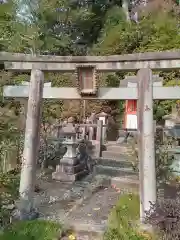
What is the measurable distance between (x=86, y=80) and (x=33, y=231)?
8.69 ft

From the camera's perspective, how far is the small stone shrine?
830 cm

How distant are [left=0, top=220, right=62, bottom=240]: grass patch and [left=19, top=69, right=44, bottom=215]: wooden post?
39 centimetres

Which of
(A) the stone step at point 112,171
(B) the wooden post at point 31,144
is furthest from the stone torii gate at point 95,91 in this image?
(A) the stone step at point 112,171

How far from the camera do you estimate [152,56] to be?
16.0 ft

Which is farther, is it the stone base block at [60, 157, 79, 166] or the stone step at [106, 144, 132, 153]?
the stone step at [106, 144, 132, 153]

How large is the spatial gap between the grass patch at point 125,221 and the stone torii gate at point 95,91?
32 centimetres

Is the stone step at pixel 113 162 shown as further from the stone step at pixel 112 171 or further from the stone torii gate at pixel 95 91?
the stone torii gate at pixel 95 91

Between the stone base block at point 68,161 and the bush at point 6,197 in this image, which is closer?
the bush at point 6,197

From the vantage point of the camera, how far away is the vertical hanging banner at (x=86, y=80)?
16.8ft

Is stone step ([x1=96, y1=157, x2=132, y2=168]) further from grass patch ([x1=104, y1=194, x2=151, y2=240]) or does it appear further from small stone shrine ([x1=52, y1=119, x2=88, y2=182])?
grass patch ([x1=104, y1=194, x2=151, y2=240])

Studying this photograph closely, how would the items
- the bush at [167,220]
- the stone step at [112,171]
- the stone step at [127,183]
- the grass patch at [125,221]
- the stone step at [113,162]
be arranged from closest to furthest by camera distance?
the bush at [167,220]
the grass patch at [125,221]
the stone step at [127,183]
the stone step at [112,171]
the stone step at [113,162]

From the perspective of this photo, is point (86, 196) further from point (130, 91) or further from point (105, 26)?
point (105, 26)

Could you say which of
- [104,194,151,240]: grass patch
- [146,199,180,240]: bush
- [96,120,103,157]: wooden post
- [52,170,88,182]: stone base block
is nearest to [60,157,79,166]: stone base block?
[52,170,88,182]: stone base block

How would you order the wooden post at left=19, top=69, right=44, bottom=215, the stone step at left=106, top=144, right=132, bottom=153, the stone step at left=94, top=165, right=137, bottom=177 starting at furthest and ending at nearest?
the stone step at left=106, top=144, right=132, bottom=153 → the stone step at left=94, top=165, right=137, bottom=177 → the wooden post at left=19, top=69, right=44, bottom=215
